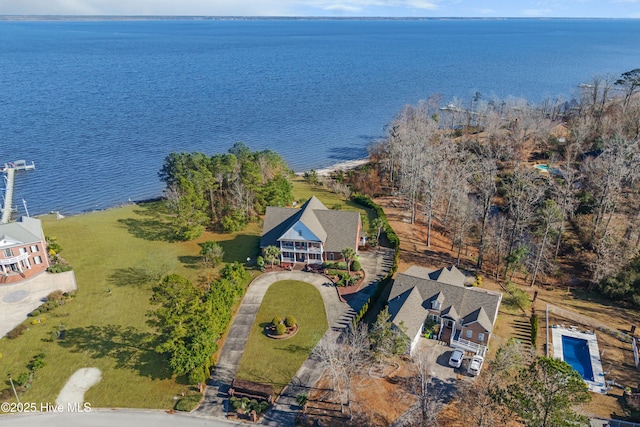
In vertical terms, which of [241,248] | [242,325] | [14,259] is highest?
[14,259]

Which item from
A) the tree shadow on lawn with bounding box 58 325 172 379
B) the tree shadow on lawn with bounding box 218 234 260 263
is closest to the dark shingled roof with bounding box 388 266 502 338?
the tree shadow on lawn with bounding box 218 234 260 263

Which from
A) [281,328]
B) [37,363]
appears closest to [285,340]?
[281,328]

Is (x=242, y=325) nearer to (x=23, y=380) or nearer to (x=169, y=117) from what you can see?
(x=23, y=380)

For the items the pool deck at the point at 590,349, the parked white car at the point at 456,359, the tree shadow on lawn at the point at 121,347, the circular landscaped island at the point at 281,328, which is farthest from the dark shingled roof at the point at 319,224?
the pool deck at the point at 590,349

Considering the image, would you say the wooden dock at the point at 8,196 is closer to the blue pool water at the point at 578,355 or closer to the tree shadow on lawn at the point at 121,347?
the tree shadow on lawn at the point at 121,347

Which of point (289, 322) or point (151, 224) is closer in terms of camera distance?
point (289, 322)

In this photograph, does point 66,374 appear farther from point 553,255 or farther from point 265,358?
point 553,255

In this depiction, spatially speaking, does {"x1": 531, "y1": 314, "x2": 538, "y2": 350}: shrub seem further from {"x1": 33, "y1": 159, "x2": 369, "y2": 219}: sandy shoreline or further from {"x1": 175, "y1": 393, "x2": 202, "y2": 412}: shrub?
{"x1": 33, "y1": 159, "x2": 369, "y2": 219}: sandy shoreline

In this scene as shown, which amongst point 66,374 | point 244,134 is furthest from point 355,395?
point 244,134
